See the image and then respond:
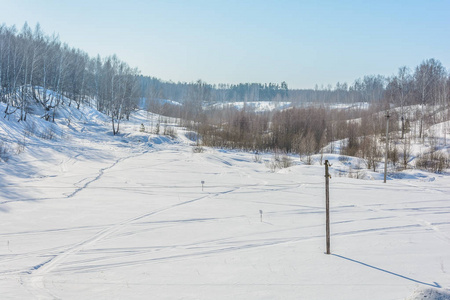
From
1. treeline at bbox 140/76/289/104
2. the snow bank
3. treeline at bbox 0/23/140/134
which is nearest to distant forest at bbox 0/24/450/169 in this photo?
treeline at bbox 0/23/140/134

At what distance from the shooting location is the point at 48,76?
36031mm

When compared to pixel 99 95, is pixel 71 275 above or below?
below

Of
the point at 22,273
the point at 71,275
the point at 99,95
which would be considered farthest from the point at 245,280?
the point at 99,95

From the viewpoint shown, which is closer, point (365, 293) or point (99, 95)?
point (365, 293)

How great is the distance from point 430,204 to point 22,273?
11.0 metres

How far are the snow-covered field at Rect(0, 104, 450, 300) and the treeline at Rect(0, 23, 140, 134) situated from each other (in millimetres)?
16898

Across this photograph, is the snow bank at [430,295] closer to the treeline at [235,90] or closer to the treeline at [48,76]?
the treeline at [48,76]

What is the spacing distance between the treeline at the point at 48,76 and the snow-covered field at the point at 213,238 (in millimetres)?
16898

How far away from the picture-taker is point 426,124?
1439 inches

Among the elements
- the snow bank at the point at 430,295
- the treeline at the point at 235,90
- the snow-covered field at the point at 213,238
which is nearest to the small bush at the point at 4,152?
the snow-covered field at the point at 213,238

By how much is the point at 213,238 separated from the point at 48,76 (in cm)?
3684

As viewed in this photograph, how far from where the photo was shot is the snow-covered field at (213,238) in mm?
4445

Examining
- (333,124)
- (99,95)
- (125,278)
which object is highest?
(99,95)

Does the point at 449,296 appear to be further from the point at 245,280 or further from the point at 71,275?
the point at 71,275
